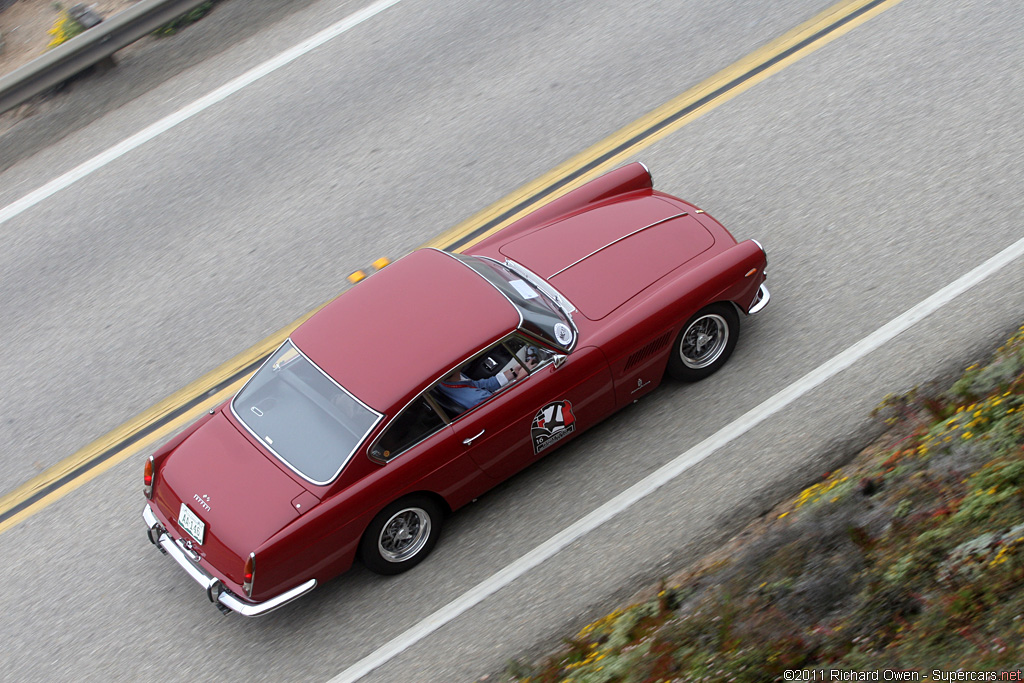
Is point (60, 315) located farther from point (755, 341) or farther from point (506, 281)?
point (755, 341)

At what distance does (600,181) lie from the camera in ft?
25.9

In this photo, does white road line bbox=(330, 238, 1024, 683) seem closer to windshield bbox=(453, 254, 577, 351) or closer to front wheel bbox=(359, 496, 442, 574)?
front wheel bbox=(359, 496, 442, 574)

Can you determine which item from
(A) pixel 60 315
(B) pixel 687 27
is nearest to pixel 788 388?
(B) pixel 687 27

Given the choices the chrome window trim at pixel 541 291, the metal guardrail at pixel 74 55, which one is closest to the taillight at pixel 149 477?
the chrome window trim at pixel 541 291

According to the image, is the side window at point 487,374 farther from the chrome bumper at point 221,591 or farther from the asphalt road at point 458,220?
the chrome bumper at point 221,591

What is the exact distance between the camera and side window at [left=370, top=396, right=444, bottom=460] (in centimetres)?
597

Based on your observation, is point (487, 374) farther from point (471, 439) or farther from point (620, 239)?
point (620, 239)

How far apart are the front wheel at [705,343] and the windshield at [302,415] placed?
231cm

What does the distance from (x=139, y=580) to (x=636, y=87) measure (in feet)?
20.8

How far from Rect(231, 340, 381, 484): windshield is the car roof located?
0.09m

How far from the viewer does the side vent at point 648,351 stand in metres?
6.63

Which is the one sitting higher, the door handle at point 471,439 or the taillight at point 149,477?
the taillight at point 149,477

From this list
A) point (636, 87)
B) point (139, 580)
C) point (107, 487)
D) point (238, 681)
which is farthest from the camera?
point (636, 87)

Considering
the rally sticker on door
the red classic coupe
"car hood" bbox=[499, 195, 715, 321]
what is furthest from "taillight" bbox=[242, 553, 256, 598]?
"car hood" bbox=[499, 195, 715, 321]
